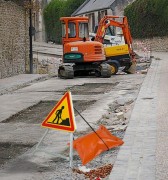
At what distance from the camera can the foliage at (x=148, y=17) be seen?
165 ft

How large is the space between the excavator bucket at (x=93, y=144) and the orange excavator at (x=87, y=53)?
54.9ft

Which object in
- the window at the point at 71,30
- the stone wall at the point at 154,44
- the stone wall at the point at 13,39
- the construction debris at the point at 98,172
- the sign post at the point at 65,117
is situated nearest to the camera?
the construction debris at the point at 98,172

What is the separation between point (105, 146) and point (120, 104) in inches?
273

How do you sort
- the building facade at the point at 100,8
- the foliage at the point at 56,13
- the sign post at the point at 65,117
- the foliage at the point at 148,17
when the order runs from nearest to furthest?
the sign post at the point at 65,117, the foliage at the point at 148,17, the building facade at the point at 100,8, the foliage at the point at 56,13

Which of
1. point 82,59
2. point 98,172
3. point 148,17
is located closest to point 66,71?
point 82,59

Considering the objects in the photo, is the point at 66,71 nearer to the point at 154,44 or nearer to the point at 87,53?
the point at 87,53

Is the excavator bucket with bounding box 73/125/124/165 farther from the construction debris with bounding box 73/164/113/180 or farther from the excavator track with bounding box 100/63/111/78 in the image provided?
the excavator track with bounding box 100/63/111/78

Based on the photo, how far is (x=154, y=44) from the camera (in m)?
52.3

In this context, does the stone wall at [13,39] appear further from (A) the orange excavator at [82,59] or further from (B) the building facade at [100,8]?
(B) the building facade at [100,8]

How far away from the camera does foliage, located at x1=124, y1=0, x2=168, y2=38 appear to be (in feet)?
165

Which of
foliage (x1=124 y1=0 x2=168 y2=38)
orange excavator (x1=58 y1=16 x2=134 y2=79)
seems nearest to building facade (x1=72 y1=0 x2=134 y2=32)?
foliage (x1=124 y1=0 x2=168 y2=38)

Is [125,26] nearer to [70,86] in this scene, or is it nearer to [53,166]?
[70,86]

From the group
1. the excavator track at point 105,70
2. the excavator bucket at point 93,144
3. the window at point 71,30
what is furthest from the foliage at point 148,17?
the excavator bucket at point 93,144

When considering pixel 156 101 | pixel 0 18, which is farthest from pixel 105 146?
pixel 0 18
